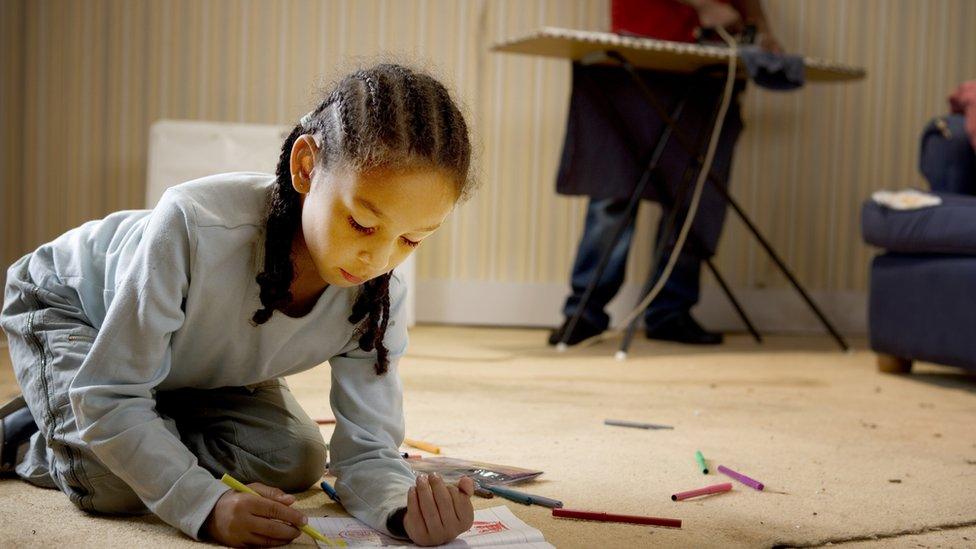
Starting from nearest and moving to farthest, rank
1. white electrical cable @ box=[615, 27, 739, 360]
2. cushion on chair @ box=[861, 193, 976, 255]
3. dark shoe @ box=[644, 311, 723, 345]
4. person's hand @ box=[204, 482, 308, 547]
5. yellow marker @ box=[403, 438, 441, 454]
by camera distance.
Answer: person's hand @ box=[204, 482, 308, 547] → yellow marker @ box=[403, 438, 441, 454] → cushion on chair @ box=[861, 193, 976, 255] → white electrical cable @ box=[615, 27, 739, 360] → dark shoe @ box=[644, 311, 723, 345]

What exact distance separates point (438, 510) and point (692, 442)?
2.50 ft

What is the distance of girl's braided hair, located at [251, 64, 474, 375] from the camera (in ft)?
3.14

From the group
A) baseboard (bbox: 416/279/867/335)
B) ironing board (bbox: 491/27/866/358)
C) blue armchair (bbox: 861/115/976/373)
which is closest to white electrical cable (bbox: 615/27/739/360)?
ironing board (bbox: 491/27/866/358)

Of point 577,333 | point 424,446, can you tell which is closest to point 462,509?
point 424,446

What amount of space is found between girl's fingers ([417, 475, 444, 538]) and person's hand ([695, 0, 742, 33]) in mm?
2216

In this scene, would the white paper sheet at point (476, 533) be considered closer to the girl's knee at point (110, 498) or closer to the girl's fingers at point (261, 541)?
the girl's fingers at point (261, 541)

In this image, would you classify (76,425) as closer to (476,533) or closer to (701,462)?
(476,533)

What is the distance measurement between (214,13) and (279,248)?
8.37 ft

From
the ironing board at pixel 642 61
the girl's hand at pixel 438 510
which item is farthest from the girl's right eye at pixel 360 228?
the ironing board at pixel 642 61

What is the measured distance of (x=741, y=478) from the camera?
1360 millimetres

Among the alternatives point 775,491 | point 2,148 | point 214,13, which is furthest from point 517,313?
point 775,491

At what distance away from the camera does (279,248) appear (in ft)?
3.44

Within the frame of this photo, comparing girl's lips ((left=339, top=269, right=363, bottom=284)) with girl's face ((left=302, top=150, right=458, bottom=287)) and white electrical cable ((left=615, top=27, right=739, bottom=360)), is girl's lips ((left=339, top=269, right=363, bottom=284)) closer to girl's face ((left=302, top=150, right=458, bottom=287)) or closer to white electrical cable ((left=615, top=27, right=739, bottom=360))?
girl's face ((left=302, top=150, right=458, bottom=287))

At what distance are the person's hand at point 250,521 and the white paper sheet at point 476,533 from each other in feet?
0.15
